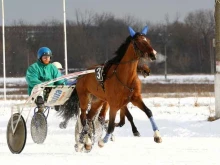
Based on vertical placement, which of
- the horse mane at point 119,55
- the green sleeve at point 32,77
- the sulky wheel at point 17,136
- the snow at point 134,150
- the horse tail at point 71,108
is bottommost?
the snow at point 134,150

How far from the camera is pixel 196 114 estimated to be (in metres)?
16.5

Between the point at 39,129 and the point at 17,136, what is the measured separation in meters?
1.41

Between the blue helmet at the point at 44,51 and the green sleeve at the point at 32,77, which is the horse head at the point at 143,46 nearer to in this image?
the blue helmet at the point at 44,51

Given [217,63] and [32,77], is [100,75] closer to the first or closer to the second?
[32,77]

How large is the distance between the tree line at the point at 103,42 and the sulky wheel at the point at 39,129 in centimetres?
4118

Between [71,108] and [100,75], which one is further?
[71,108]

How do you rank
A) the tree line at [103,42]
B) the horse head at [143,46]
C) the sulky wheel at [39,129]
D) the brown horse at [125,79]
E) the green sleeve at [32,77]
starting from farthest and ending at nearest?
the tree line at [103,42] < the sulky wheel at [39,129] < the green sleeve at [32,77] < the brown horse at [125,79] < the horse head at [143,46]

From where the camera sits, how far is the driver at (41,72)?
10.7 m

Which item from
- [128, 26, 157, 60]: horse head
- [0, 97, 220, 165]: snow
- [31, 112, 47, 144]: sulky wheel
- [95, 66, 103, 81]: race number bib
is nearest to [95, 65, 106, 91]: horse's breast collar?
[95, 66, 103, 81]: race number bib

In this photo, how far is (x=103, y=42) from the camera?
208 feet

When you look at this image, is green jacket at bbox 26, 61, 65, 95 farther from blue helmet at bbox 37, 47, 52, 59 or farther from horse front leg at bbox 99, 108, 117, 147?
horse front leg at bbox 99, 108, 117, 147

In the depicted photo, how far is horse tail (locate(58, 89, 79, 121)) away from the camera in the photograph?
437 inches

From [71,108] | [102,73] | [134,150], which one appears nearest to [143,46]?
[102,73]

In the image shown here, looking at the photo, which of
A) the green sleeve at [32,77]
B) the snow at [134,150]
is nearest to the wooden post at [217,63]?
Answer: the snow at [134,150]
